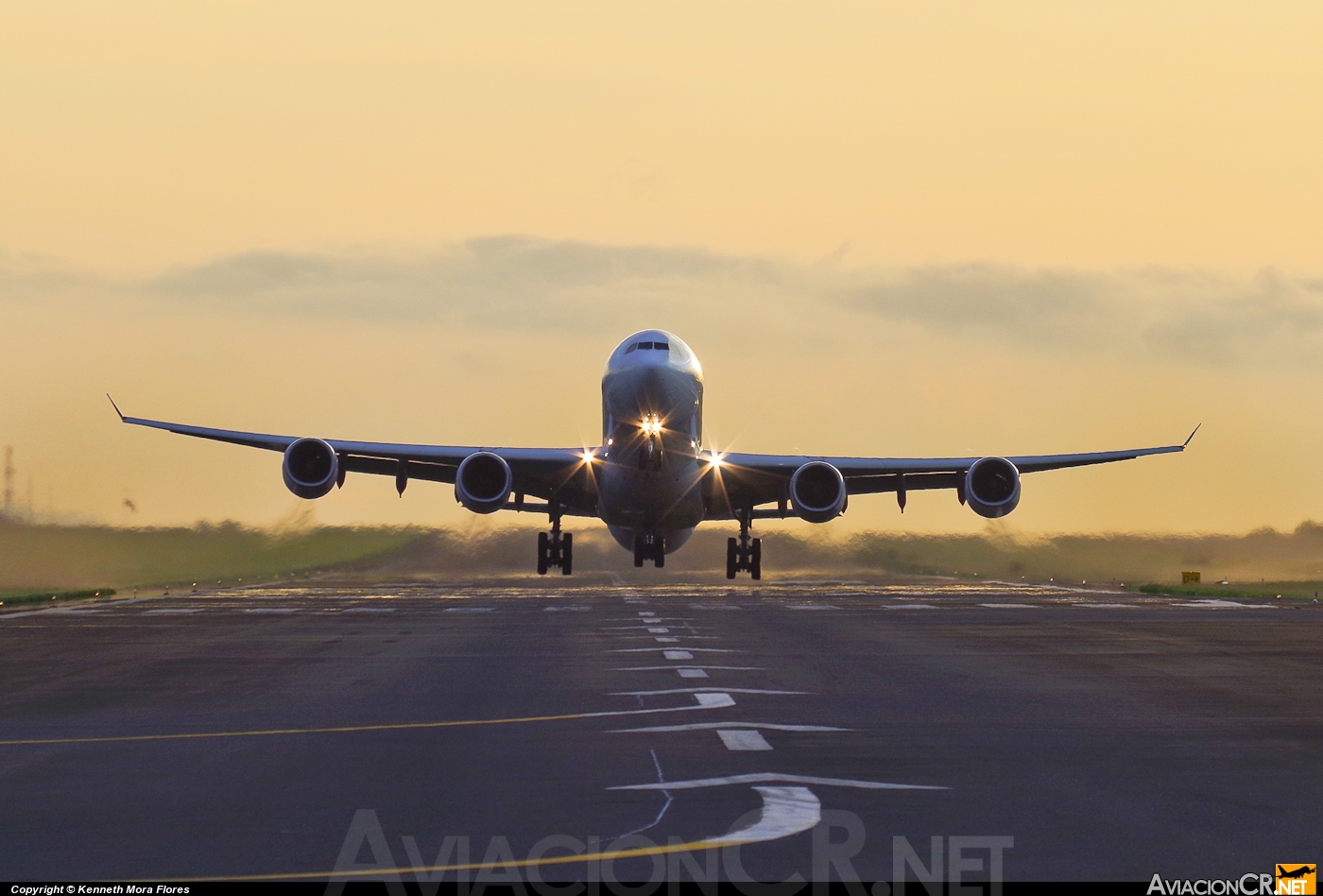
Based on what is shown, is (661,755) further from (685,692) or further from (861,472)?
(861,472)

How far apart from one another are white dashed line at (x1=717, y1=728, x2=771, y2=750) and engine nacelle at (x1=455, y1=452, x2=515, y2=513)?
1122 inches

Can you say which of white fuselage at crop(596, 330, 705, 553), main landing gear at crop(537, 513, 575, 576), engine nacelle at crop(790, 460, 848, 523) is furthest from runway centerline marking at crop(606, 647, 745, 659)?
main landing gear at crop(537, 513, 575, 576)

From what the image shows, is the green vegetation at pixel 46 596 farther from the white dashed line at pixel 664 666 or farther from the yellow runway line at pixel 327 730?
the yellow runway line at pixel 327 730

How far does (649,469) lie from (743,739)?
86.6ft

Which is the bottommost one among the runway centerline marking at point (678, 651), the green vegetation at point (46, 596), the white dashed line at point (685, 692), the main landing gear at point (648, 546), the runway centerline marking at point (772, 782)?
the runway centerline marking at point (772, 782)

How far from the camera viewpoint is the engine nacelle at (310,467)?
40406mm

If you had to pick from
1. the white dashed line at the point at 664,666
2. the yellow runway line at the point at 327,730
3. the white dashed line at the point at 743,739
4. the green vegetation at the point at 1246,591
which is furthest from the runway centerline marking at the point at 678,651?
the green vegetation at the point at 1246,591

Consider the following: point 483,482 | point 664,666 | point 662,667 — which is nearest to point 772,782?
point 662,667

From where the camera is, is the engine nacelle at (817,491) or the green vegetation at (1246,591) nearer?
the engine nacelle at (817,491)

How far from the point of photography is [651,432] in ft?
124

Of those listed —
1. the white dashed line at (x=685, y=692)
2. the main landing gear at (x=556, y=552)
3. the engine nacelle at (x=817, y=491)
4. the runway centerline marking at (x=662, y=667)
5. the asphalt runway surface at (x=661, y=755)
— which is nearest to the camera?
the asphalt runway surface at (x=661, y=755)

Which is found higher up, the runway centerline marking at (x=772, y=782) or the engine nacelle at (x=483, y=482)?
the engine nacelle at (x=483, y=482)

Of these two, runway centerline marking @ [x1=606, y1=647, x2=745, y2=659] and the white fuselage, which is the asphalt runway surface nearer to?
runway centerline marking @ [x1=606, y1=647, x2=745, y2=659]

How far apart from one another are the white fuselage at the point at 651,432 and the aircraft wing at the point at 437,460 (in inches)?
66.7
